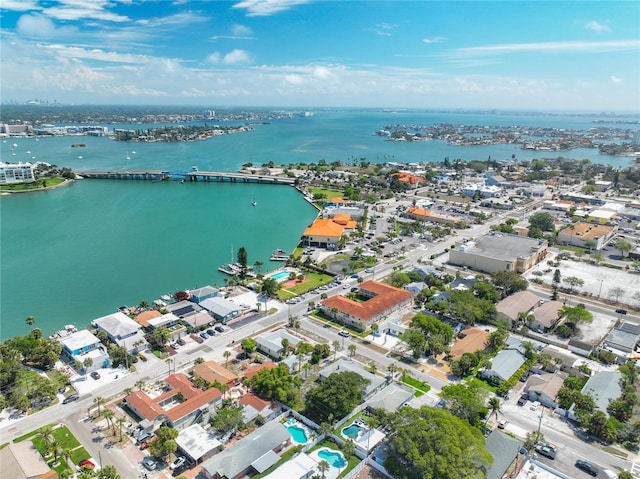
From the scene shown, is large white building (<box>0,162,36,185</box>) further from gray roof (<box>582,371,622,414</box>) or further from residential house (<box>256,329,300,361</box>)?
gray roof (<box>582,371,622,414</box>)

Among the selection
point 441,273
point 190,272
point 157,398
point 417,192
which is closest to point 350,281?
point 441,273

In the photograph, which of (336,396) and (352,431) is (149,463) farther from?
(352,431)

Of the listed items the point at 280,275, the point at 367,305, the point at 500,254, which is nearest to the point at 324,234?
the point at 280,275

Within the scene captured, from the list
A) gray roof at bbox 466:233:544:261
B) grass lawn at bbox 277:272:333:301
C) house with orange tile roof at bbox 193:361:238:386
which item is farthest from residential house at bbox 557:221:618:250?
house with orange tile roof at bbox 193:361:238:386

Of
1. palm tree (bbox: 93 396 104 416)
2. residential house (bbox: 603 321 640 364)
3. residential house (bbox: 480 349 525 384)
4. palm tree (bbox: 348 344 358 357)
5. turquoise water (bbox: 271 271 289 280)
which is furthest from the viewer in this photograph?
turquoise water (bbox: 271 271 289 280)

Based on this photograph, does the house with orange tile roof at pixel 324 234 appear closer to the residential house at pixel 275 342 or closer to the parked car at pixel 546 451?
the residential house at pixel 275 342

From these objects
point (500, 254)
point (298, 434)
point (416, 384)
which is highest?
point (500, 254)

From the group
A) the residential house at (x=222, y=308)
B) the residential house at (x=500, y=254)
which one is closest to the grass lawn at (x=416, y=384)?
the residential house at (x=222, y=308)
